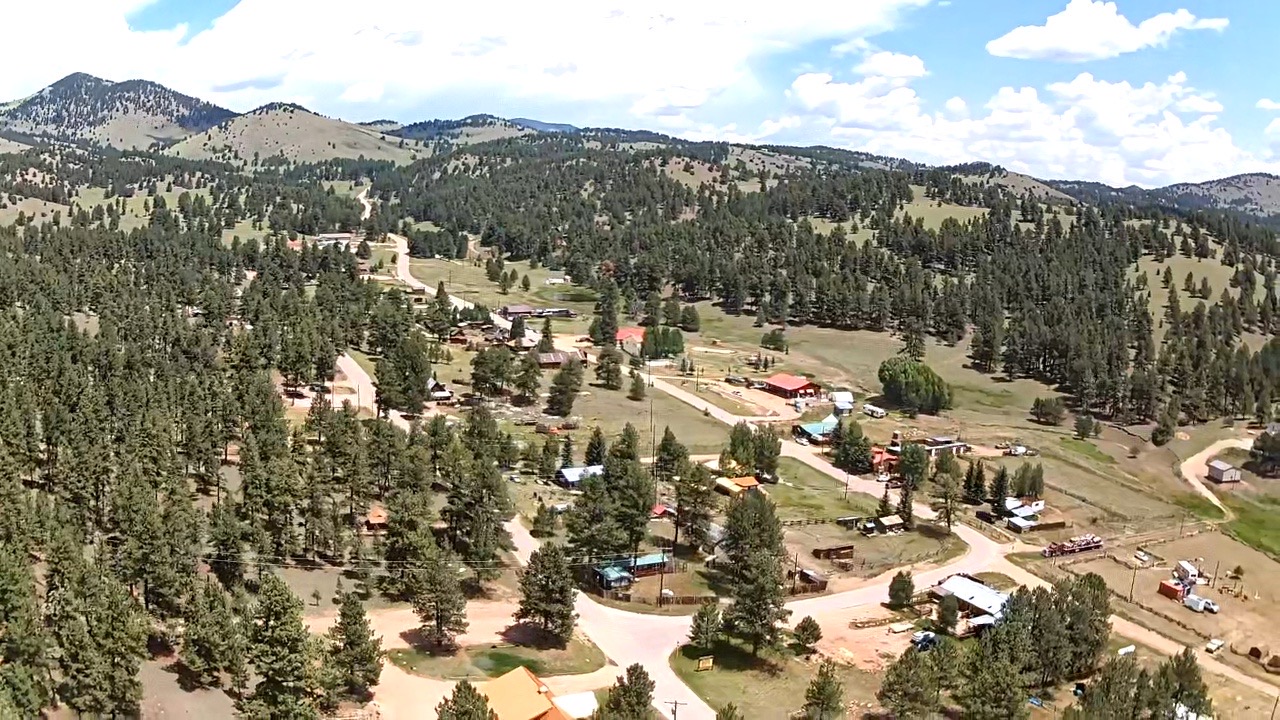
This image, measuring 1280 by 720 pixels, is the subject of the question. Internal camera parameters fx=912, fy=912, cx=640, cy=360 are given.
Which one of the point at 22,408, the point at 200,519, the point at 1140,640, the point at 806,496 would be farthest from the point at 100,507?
the point at 1140,640

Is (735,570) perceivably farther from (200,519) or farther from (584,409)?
(584,409)

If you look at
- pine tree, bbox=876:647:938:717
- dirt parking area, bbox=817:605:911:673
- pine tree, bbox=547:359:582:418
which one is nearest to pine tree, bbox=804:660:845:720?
pine tree, bbox=876:647:938:717

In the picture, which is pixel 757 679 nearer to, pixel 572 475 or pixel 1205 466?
pixel 572 475

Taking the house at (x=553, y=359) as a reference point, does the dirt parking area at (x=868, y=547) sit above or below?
below

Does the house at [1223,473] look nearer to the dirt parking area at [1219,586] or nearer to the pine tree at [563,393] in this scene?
the dirt parking area at [1219,586]

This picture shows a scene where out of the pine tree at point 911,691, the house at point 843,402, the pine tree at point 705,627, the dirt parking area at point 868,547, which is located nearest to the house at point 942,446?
the house at point 843,402

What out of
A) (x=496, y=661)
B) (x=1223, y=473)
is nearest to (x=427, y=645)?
(x=496, y=661)
